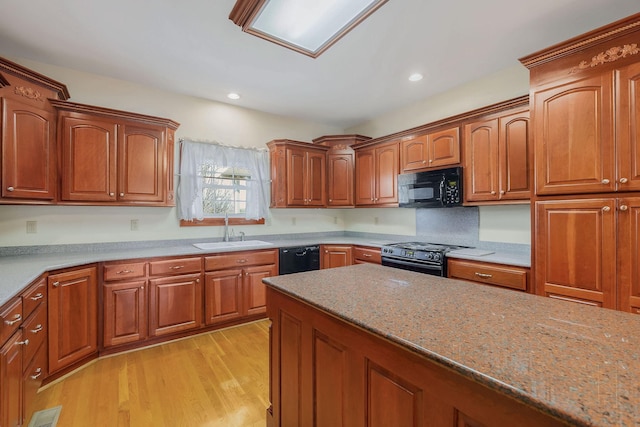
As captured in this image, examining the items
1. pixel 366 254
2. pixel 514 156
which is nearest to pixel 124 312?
pixel 366 254

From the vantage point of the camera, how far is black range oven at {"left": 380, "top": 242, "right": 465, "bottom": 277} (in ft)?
9.25

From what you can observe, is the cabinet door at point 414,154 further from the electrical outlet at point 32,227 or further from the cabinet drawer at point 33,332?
the electrical outlet at point 32,227

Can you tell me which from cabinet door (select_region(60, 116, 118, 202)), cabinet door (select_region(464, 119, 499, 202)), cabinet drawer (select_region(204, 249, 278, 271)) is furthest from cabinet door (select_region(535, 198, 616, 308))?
cabinet door (select_region(60, 116, 118, 202))

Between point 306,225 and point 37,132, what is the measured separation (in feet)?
10.2

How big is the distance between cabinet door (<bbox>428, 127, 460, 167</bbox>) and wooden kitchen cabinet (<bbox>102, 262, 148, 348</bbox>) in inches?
124

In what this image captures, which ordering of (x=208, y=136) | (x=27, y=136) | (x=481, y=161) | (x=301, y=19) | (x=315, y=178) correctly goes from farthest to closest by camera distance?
(x=315, y=178)
(x=208, y=136)
(x=481, y=161)
(x=27, y=136)
(x=301, y=19)

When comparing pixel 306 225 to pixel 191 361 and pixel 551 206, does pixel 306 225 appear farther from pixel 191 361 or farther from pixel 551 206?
pixel 551 206

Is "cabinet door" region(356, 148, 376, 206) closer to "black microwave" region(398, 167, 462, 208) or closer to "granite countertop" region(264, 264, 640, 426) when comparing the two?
"black microwave" region(398, 167, 462, 208)

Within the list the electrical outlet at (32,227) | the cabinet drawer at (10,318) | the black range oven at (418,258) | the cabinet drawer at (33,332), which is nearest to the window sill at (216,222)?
the electrical outlet at (32,227)

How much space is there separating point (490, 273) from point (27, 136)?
155 inches

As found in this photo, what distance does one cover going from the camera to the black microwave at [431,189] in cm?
302

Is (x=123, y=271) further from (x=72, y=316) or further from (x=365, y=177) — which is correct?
(x=365, y=177)

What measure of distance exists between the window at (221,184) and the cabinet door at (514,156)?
2787mm

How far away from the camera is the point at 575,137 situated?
2.00 meters
